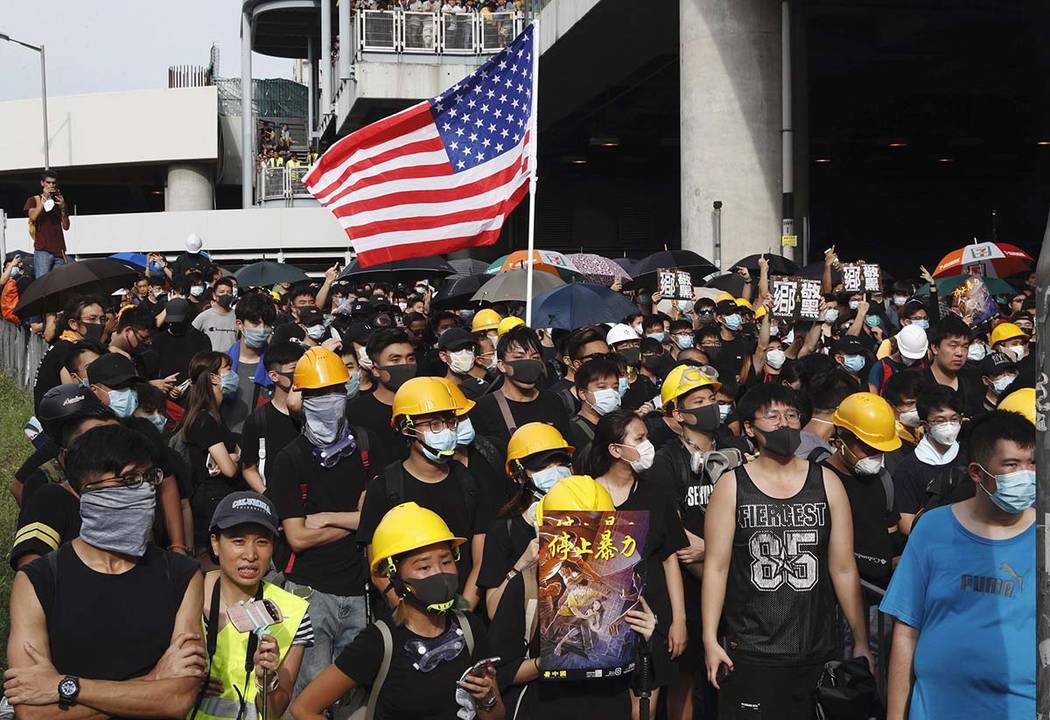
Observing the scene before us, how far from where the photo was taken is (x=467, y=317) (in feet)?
62.2

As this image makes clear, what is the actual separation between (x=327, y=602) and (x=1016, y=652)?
3323 millimetres

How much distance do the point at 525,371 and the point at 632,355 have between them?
9.56ft

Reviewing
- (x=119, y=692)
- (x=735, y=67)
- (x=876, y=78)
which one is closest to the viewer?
(x=119, y=692)

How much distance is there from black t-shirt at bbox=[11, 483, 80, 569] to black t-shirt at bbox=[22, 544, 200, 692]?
844mm

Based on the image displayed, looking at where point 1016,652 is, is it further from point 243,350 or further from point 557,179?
point 557,179

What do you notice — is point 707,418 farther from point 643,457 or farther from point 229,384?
point 229,384

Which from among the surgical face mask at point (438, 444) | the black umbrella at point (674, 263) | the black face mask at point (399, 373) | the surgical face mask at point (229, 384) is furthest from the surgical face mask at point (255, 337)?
the black umbrella at point (674, 263)

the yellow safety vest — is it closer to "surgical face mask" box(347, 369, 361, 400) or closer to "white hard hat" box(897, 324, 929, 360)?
"surgical face mask" box(347, 369, 361, 400)

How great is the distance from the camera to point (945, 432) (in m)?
7.44

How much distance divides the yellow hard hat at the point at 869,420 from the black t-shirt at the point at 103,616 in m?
3.59

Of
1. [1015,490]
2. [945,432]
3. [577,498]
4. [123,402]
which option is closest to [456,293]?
[123,402]

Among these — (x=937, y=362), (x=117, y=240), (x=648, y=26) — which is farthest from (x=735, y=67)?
(x=117, y=240)

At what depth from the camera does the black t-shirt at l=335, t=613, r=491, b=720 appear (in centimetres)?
500

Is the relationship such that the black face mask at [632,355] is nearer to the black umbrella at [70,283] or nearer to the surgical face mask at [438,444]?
the surgical face mask at [438,444]
